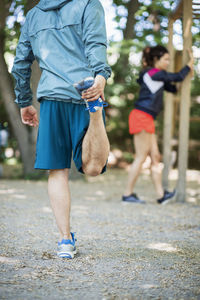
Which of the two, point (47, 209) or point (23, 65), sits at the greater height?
point (23, 65)

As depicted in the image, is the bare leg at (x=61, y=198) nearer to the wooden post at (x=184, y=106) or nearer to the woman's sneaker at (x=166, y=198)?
the woman's sneaker at (x=166, y=198)

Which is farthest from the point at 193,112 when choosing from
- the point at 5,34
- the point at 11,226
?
the point at 11,226

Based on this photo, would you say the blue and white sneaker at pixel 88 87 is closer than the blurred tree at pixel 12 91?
Yes

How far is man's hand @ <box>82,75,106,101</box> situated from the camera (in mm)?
2111

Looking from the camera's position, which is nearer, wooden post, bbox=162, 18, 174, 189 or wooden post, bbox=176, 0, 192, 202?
wooden post, bbox=176, 0, 192, 202

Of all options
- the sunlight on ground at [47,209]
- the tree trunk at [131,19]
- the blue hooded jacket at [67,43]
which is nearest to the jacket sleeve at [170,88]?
the sunlight on ground at [47,209]

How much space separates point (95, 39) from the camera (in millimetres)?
2258

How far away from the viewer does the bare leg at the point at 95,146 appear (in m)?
2.26

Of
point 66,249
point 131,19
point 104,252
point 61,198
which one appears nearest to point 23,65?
point 61,198

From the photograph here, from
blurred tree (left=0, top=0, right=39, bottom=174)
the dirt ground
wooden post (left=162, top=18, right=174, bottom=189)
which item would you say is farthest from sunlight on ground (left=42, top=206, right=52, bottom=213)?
blurred tree (left=0, top=0, right=39, bottom=174)

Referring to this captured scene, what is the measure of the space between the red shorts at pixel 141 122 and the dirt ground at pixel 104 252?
0.90 metres

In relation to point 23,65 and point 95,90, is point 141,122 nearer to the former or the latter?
point 23,65

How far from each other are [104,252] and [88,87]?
114cm

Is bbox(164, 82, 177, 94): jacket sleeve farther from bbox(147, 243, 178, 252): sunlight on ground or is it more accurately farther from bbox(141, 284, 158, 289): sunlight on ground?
bbox(141, 284, 158, 289): sunlight on ground
